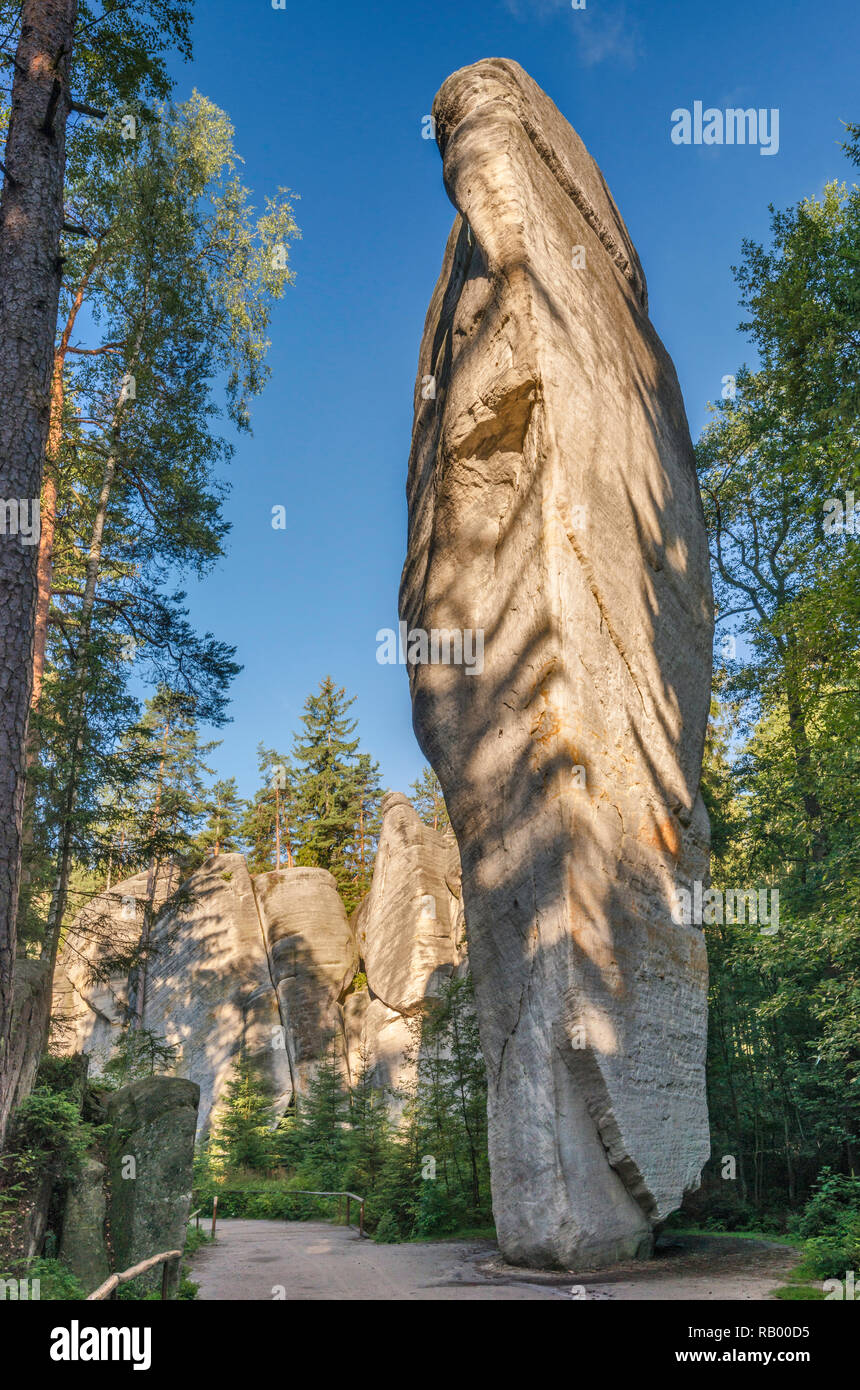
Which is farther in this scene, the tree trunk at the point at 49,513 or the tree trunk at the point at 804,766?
the tree trunk at the point at 804,766

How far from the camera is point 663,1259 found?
26.5 ft

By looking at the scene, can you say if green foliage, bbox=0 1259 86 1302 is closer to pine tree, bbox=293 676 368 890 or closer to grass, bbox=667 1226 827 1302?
grass, bbox=667 1226 827 1302

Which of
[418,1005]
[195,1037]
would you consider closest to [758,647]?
[418,1005]

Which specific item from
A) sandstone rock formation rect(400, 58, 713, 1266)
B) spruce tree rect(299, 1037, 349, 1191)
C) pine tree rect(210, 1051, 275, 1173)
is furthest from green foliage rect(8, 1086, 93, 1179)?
pine tree rect(210, 1051, 275, 1173)

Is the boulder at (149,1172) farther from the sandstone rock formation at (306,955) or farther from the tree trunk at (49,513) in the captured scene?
the sandstone rock formation at (306,955)

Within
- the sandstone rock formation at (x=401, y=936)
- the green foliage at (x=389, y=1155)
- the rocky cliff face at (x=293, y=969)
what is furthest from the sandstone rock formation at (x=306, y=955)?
the green foliage at (x=389, y=1155)

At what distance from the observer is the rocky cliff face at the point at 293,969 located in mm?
23328

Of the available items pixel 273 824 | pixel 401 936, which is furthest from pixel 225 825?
pixel 401 936

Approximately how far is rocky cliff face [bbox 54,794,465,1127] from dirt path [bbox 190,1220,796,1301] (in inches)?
478

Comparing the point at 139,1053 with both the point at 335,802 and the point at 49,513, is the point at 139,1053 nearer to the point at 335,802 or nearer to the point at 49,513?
the point at 49,513

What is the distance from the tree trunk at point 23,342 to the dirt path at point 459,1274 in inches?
135

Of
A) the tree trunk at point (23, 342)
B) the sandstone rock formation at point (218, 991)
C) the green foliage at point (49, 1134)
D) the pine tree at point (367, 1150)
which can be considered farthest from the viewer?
the sandstone rock formation at point (218, 991)

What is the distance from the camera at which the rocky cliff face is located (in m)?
23.3
